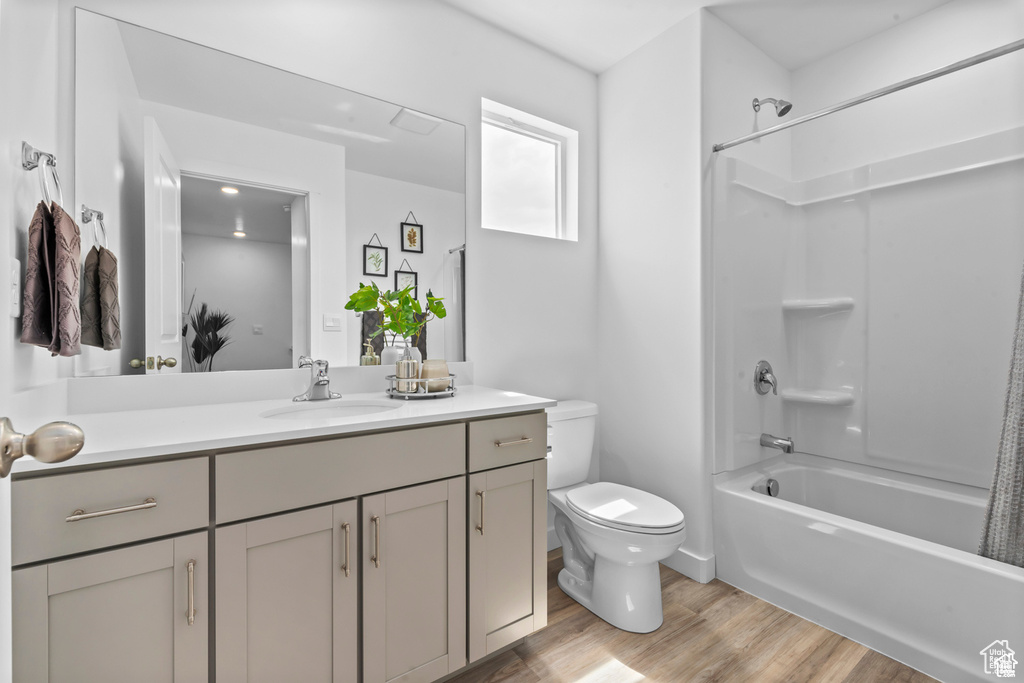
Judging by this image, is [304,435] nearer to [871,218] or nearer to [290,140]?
[290,140]

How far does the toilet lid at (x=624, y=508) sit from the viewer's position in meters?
1.69

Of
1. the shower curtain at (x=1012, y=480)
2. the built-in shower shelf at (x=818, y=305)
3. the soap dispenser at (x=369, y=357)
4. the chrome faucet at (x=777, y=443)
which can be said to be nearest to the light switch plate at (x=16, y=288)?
the soap dispenser at (x=369, y=357)

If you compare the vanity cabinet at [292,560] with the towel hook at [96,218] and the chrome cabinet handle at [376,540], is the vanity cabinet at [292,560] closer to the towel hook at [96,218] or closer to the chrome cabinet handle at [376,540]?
the chrome cabinet handle at [376,540]

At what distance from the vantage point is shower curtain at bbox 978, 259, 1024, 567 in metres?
1.43

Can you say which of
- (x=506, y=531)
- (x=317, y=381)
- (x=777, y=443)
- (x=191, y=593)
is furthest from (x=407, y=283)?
(x=777, y=443)

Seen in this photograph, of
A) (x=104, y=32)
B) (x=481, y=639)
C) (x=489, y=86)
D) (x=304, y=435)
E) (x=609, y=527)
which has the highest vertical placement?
(x=489, y=86)

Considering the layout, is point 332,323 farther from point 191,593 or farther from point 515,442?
point 191,593

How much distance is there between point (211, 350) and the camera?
5.11ft

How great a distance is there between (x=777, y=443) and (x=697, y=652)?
112cm

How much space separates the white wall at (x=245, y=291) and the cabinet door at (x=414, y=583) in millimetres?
748

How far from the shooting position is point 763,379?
238 cm

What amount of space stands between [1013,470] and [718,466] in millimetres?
952

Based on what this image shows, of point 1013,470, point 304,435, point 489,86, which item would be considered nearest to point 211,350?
point 304,435

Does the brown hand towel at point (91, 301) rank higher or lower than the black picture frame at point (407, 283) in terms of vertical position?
lower
